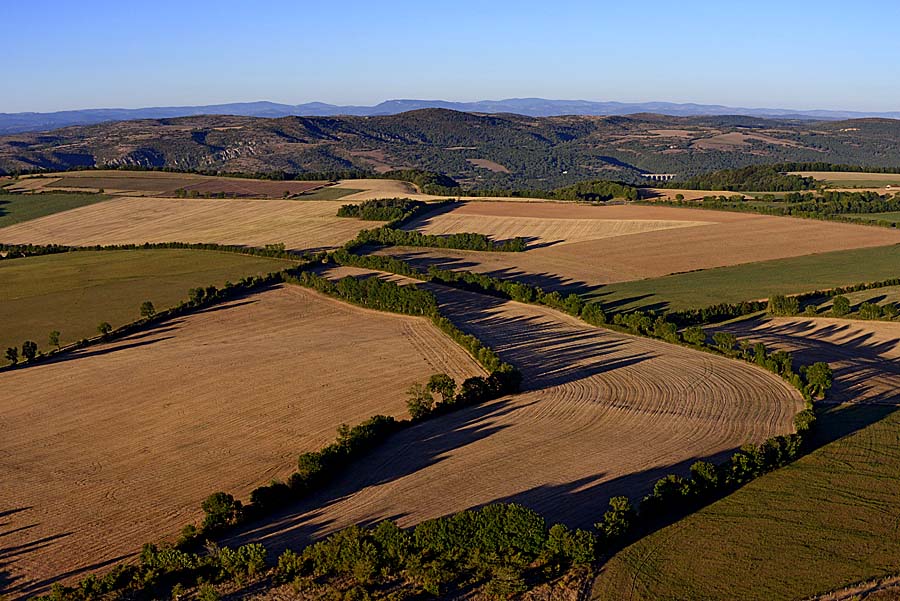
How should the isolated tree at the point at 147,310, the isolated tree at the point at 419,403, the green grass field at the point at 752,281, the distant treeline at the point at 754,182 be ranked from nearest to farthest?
the isolated tree at the point at 419,403
the isolated tree at the point at 147,310
the green grass field at the point at 752,281
the distant treeline at the point at 754,182

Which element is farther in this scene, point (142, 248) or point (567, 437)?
point (142, 248)

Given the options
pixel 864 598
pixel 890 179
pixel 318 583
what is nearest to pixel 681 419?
pixel 864 598

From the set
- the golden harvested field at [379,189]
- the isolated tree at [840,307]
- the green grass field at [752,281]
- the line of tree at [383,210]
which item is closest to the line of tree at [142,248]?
the line of tree at [383,210]

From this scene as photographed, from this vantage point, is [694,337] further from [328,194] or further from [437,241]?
[328,194]

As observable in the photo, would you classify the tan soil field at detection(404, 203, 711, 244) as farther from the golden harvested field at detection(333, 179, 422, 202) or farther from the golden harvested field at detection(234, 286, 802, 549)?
the golden harvested field at detection(234, 286, 802, 549)

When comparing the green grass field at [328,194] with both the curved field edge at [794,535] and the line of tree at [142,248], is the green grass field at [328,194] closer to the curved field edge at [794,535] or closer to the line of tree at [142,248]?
the line of tree at [142,248]

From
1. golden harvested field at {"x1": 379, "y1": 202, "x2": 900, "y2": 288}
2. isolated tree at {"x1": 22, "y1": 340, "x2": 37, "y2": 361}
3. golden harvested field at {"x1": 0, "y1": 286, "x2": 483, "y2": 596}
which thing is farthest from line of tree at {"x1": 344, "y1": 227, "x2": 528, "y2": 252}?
isolated tree at {"x1": 22, "y1": 340, "x2": 37, "y2": 361}

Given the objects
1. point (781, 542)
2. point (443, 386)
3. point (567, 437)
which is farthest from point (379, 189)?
point (781, 542)
